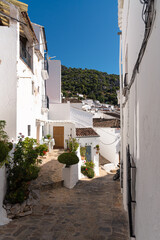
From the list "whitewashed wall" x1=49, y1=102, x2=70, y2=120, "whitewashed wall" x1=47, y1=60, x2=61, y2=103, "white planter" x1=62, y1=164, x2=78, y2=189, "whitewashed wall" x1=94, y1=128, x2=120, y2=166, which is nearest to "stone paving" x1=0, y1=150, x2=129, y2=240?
"white planter" x1=62, y1=164, x2=78, y2=189

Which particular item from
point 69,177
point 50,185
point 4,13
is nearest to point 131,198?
point 50,185

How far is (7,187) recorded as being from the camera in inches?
294

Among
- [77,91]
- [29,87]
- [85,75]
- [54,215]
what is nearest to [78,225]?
[54,215]

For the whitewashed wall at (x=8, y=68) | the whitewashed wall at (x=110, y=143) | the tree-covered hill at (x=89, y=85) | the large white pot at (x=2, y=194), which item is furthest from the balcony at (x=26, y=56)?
the tree-covered hill at (x=89, y=85)

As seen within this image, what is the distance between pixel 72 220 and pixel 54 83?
68.5ft

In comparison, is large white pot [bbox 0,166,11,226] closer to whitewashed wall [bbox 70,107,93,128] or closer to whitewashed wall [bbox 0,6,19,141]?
whitewashed wall [bbox 0,6,19,141]

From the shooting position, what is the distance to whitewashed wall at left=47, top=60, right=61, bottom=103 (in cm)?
2559

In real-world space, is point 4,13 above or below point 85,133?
above

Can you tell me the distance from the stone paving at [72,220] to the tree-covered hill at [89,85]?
5227cm

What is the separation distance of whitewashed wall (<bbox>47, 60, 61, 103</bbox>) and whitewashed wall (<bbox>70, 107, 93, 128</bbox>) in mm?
3393

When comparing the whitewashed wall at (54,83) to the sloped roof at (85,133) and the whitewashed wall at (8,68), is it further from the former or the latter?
the whitewashed wall at (8,68)

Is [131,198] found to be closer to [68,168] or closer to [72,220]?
[72,220]

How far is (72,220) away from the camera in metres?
7.11

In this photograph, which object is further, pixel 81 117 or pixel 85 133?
pixel 81 117
